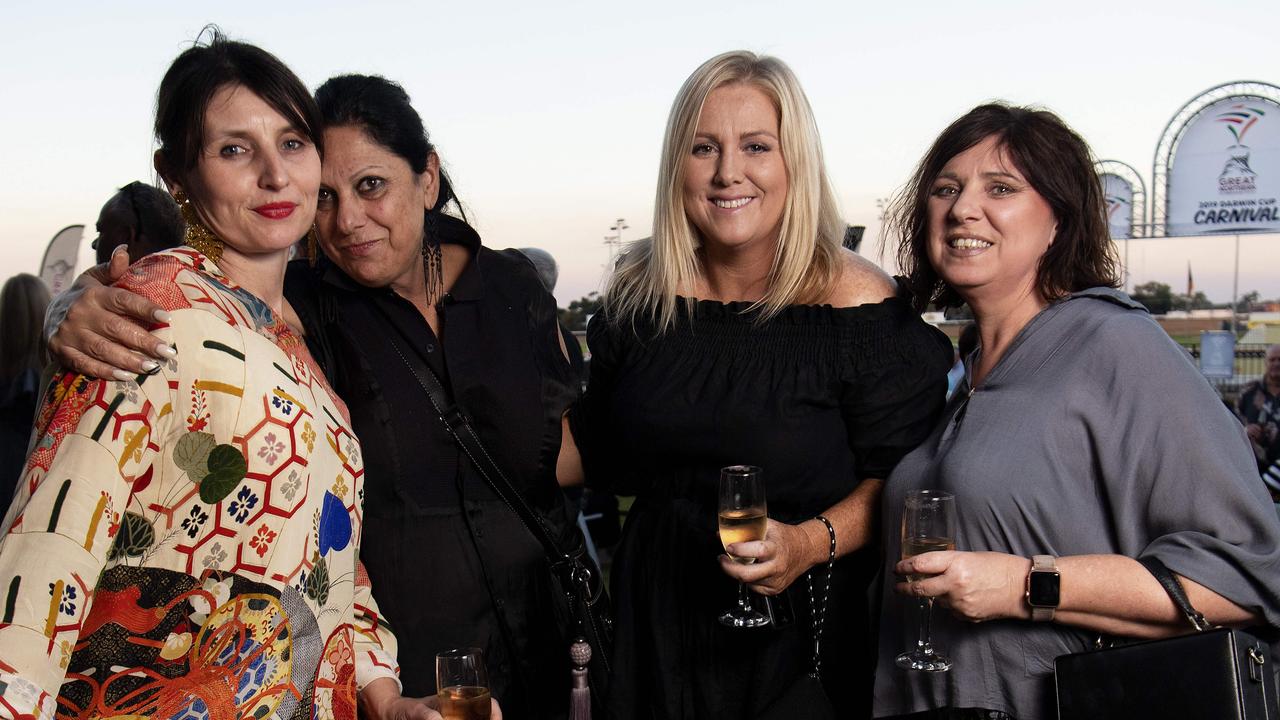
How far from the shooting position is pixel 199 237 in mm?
2250

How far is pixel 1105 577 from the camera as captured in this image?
2346 mm

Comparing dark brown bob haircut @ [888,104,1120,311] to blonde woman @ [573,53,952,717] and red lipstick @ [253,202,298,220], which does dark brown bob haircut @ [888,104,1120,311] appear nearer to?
blonde woman @ [573,53,952,717]

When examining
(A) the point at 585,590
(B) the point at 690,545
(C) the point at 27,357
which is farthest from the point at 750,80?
(C) the point at 27,357

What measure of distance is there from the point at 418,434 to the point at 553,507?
0.50 m

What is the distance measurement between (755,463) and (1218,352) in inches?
737

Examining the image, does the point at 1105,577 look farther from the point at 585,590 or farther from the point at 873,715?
the point at 585,590

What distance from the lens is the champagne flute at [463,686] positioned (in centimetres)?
233

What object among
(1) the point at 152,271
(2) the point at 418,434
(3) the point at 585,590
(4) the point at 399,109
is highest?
(4) the point at 399,109

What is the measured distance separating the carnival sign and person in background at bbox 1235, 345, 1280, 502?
1019cm

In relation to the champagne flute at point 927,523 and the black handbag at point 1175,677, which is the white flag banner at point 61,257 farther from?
the black handbag at point 1175,677

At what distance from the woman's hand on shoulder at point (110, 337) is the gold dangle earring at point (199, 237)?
31cm

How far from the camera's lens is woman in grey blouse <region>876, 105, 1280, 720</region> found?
2316 mm

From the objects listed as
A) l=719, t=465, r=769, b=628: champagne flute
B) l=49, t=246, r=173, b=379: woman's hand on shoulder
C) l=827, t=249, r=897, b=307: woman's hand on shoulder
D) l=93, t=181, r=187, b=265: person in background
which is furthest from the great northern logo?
l=49, t=246, r=173, b=379: woman's hand on shoulder

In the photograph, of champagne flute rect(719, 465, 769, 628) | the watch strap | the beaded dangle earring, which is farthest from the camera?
the beaded dangle earring
